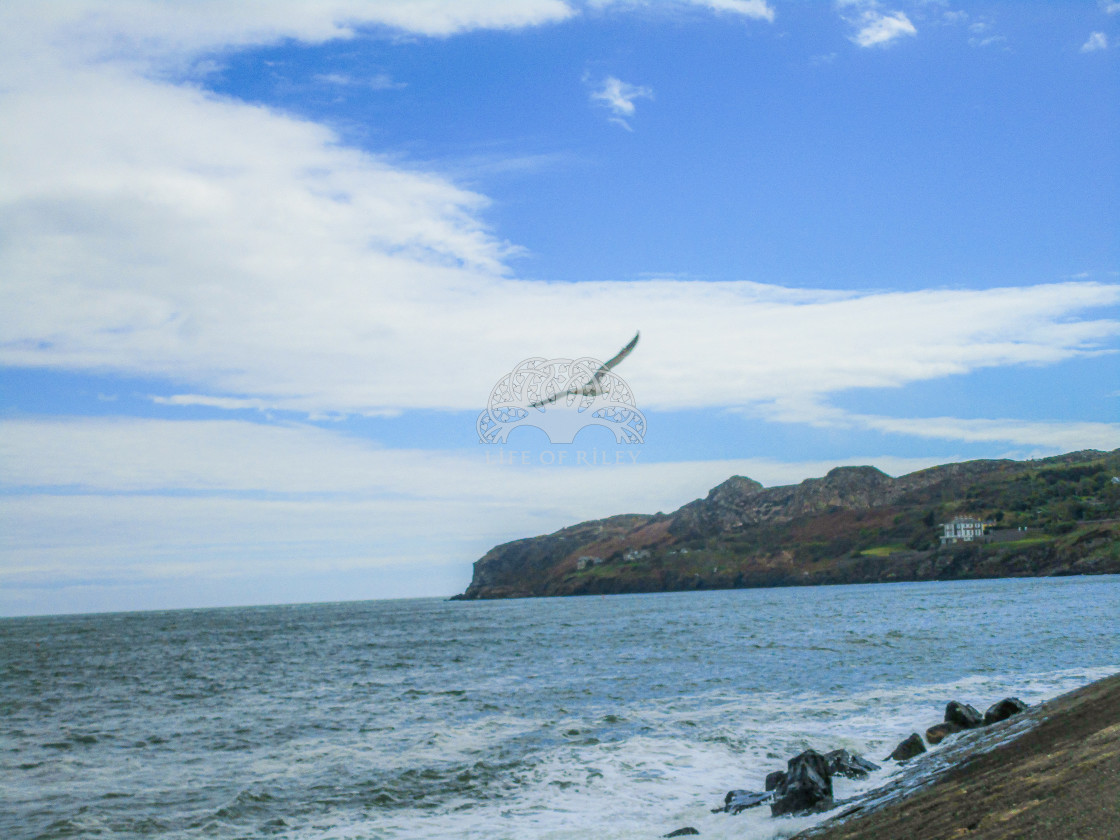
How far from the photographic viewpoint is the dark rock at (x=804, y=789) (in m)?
15.6

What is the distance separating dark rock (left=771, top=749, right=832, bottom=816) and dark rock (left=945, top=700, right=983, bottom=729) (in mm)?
6777

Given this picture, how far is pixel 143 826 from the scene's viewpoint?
18.4 metres

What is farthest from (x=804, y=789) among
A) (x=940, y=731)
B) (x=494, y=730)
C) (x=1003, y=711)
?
(x=494, y=730)

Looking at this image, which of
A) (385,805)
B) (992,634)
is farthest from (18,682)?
(992,634)

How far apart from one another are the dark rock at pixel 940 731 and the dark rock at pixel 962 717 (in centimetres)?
17

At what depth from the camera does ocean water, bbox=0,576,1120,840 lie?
18.4 m

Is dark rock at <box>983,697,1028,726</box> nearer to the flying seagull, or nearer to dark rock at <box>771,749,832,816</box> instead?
dark rock at <box>771,749,832,816</box>

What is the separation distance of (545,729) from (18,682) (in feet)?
149

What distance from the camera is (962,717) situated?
22125 millimetres

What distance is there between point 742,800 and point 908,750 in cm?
465

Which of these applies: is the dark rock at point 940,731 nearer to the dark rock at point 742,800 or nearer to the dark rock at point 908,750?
the dark rock at point 908,750

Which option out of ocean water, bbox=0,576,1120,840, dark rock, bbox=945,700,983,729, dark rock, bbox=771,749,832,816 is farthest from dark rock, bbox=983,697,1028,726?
dark rock, bbox=771,749,832,816

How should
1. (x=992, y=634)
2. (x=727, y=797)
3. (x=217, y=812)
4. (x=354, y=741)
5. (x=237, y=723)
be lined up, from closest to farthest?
(x=727, y=797) → (x=217, y=812) → (x=354, y=741) → (x=237, y=723) → (x=992, y=634)

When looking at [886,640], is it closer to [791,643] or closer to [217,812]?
[791,643]
